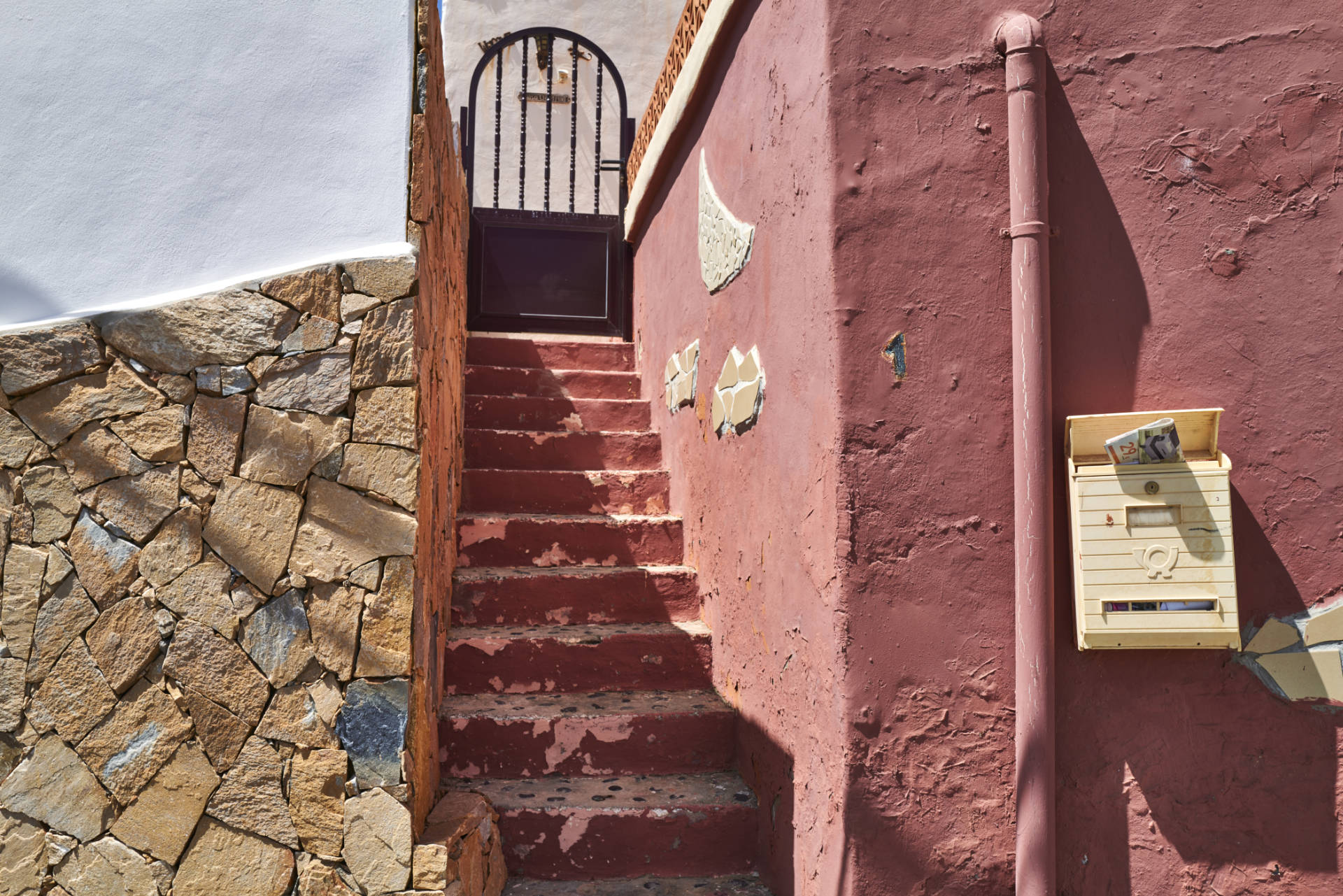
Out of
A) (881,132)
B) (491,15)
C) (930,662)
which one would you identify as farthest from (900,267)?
(491,15)

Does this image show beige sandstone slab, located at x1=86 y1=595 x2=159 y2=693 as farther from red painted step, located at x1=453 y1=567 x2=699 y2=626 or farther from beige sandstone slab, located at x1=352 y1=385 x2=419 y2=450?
red painted step, located at x1=453 y1=567 x2=699 y2=626

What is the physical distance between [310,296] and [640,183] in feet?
9.58

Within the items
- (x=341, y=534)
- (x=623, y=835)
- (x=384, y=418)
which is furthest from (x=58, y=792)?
(x=623, y=835)

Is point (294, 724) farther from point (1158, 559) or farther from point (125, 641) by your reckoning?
point (1158, 559)

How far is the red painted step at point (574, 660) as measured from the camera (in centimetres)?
328

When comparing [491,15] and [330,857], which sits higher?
[491,15]

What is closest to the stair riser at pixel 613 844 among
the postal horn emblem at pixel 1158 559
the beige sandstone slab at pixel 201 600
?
the beige sandstone slab at pixel 201 600

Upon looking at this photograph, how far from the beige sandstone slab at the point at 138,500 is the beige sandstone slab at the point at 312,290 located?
1.80ft

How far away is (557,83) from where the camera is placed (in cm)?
728

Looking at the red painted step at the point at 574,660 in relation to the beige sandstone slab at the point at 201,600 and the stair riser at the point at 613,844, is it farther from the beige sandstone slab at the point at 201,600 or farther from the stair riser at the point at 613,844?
the beige sandstone slab at the point at 201,600

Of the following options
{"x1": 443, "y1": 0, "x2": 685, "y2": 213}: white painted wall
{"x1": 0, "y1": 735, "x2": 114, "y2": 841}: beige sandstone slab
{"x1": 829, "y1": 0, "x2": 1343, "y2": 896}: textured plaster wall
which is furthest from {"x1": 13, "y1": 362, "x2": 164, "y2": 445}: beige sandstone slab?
{"x1": 443, "y1": 0, "x2": 685, "y2": 213}: white painted wall

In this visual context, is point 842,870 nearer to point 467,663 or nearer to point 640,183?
point 467,663

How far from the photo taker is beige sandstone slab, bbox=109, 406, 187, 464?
2350 millimetres

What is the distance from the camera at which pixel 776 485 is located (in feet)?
8.81
